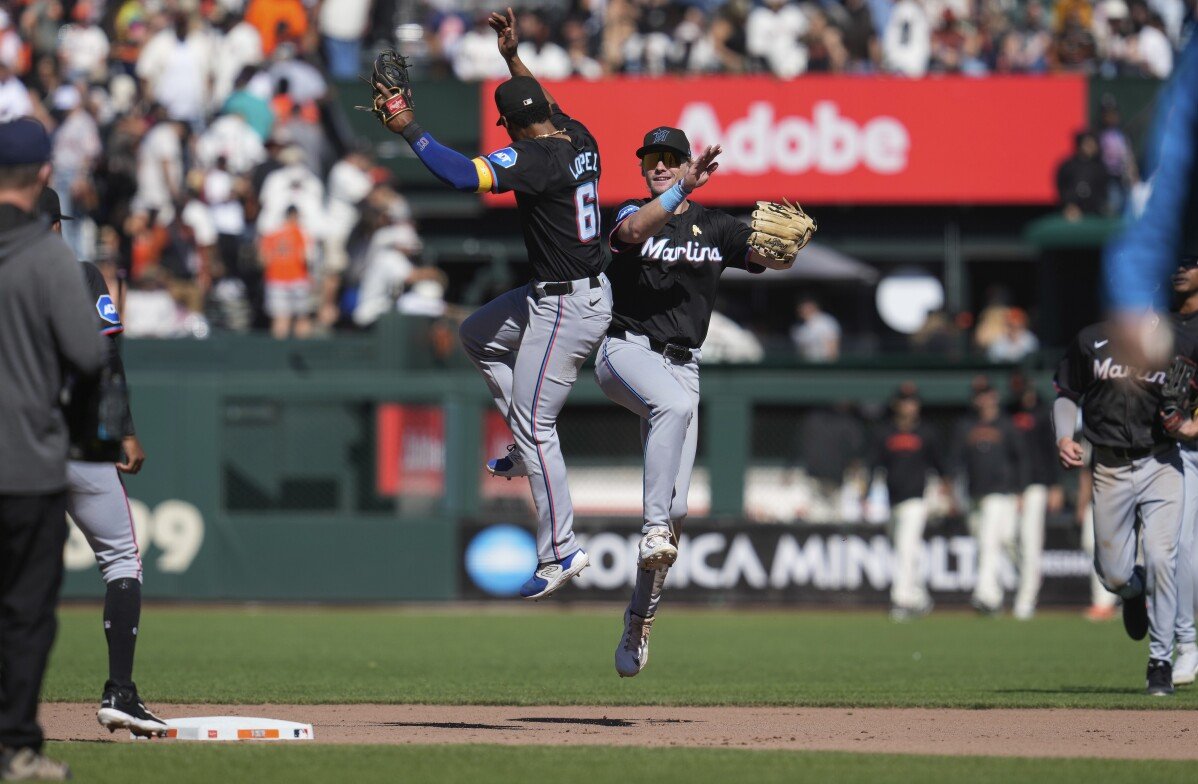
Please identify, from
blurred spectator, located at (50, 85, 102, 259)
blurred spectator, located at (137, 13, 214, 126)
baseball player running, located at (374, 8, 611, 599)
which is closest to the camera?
baseball player running, located at (374, 8, 611, 599)

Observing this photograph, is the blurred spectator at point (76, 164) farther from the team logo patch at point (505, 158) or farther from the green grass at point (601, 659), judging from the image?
the team logo patch at point (505, 158)

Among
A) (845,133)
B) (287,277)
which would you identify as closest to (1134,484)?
(845,133)

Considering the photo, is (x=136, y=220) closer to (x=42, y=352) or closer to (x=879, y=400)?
(x=879, y=400)

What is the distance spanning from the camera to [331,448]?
19.4 meters

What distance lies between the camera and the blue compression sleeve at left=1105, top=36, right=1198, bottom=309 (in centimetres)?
445

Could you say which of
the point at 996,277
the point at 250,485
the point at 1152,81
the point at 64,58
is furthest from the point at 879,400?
the point at 64,58

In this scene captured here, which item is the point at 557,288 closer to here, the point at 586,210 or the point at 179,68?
the point at 586,210

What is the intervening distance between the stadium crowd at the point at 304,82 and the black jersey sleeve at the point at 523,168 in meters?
11.2

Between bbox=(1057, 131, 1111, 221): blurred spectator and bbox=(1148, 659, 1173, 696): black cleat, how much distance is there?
31.4 feet

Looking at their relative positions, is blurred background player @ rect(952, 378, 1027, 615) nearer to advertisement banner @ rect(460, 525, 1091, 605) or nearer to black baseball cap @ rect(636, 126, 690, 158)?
advertisement banner @ rect(460, 525, 1091, 605)

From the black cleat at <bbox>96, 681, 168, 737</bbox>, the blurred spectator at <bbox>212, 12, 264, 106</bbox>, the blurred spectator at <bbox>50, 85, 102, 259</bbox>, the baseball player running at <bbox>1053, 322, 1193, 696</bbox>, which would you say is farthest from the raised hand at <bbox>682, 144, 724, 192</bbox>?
the blurred spectator at <bbox>212, 12, 264, 106</bbox>

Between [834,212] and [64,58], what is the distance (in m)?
10.7

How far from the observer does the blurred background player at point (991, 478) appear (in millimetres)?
18094

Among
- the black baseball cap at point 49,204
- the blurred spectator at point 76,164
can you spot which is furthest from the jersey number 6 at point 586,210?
the blurred spectator at point 76,164
